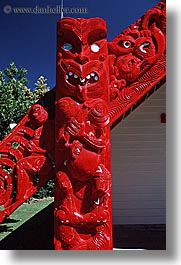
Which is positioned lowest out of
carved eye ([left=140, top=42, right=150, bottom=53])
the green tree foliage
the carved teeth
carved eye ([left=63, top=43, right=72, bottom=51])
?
the carved teeth

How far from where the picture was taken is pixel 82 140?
2383 millimetres

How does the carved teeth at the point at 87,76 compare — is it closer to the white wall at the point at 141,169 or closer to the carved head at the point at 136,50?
the carved head at the point at 136,50

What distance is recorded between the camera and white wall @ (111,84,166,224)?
13.5 ft

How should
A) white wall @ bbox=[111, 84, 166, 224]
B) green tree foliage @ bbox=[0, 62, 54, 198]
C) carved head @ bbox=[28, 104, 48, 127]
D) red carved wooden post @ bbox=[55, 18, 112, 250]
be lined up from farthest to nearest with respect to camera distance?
1. green tree foliage @ bbox=[0, 62, 54, 198]
2. white wall @ bbox=[111, 84, 166, 224]
3. carved head @ bbox=[28, 104, 48, 127]
4. red carved wooden post @ bbox=[55, 18, 112, 250]

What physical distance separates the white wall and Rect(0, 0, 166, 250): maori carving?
1673 mm

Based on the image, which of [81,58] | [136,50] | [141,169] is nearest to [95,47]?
[81,58]

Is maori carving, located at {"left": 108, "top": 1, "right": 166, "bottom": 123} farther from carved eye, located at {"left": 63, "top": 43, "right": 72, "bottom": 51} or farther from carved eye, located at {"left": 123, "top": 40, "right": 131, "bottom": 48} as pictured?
carved eye, located at {"left": 63, "top": 43, "right": 72, "bottom": 51}

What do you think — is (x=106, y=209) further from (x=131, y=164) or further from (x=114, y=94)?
(x=131, y=164)

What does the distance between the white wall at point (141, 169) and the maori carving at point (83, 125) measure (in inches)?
65.9

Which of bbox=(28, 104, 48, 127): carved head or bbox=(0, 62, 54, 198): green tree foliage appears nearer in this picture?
bbox=(28, 104, 48, 127): carved head

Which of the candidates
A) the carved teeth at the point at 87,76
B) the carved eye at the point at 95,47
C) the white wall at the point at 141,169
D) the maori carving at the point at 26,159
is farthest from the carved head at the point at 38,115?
the white wall at the point at 141,169

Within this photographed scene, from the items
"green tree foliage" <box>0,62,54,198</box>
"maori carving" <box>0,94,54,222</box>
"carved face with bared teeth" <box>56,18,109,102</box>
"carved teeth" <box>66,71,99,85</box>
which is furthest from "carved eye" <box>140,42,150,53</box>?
"green tree foliage" <box>0,62,54,198</box>

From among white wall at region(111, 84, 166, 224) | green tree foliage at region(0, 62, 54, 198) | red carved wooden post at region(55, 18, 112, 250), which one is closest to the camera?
red carved wooden post at region(55, 18, 112, 250)

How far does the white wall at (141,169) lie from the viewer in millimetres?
4121
